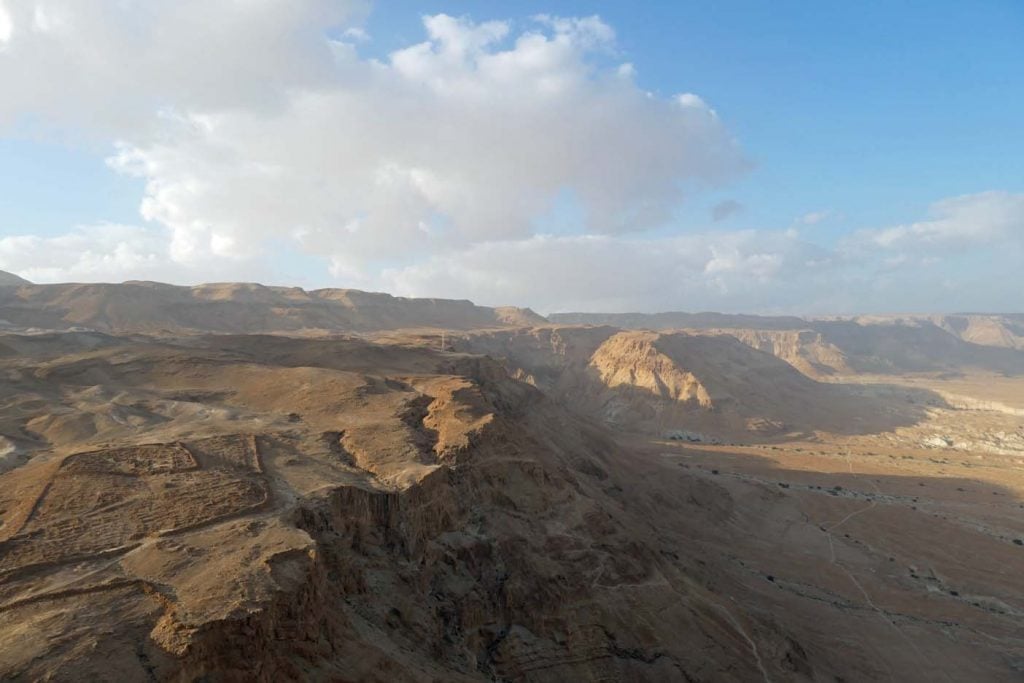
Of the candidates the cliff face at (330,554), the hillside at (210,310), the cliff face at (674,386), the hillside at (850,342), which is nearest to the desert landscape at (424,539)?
the cliff face at (330,554)

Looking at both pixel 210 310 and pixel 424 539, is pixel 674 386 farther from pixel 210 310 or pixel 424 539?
pixel 210 310

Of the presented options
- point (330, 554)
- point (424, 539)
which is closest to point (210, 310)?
point (424, 539)

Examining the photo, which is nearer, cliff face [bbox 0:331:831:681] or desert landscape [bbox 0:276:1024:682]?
cliff face [bbox 0:331:831:681]

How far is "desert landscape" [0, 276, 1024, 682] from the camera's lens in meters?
10.8

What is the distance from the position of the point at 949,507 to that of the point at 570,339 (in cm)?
5996

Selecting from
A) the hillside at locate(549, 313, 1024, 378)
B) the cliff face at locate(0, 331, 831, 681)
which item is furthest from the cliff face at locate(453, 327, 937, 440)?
the cliff face at locate(0, 331, 831, 681)

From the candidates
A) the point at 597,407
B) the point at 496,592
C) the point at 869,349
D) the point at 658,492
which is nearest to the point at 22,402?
the point at 496,592

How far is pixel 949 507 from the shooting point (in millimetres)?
41125

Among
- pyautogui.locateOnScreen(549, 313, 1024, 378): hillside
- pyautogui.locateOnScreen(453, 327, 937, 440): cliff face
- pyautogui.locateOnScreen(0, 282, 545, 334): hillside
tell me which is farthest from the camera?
pyautogui.locateOnScreen(549, 313, 1024, 378): hillside

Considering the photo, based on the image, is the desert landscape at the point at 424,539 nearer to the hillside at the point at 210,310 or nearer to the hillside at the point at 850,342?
the hillside at the point at 210,310

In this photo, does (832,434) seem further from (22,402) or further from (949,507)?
(22,402)

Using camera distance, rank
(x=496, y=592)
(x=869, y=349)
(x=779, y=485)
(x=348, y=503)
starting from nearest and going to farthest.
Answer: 1. (x=348, y=503)
2. (x=496, y=592)
3. (x=779, y=485)
4. (x=869, y=349)

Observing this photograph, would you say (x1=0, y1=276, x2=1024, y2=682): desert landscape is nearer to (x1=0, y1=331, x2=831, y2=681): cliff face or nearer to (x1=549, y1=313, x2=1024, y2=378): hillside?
(x1=0, y1=331, x2=831, y2=681): cliff face

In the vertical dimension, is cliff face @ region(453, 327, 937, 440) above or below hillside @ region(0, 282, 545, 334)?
below
